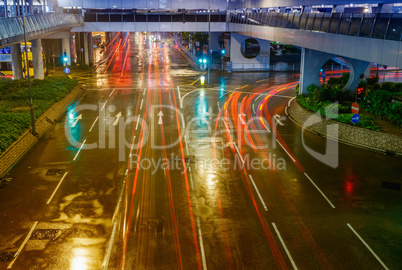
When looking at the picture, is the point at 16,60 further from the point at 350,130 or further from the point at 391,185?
the point at 391,185

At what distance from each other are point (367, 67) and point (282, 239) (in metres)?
29.1

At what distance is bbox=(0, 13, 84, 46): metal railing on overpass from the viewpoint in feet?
94.7

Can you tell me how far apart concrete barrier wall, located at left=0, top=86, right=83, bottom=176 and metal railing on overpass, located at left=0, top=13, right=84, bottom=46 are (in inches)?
237

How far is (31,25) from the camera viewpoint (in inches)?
1426

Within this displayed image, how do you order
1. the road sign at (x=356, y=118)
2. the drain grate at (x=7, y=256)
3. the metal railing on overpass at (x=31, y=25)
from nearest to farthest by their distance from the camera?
the drain grate at (x=7, y=256)
the road sign at (x=356, y=118)
the metal railing on overpass at (x=31, y=25)

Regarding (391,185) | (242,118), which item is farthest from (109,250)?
(242,118)

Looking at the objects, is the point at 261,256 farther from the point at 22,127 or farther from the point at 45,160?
the point at 22,127

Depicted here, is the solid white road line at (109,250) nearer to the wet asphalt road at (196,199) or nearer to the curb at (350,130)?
the wet asphalt road at (196,199)

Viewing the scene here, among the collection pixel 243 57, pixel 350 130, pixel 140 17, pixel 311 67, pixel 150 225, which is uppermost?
pixel 140 17

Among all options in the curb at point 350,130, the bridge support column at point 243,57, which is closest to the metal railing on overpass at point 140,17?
the bridge support column at point 243,57

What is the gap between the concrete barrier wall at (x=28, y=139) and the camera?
23.8 meters

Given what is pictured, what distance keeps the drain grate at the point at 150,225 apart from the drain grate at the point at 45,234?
10.5ft

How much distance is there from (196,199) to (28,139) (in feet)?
45.7

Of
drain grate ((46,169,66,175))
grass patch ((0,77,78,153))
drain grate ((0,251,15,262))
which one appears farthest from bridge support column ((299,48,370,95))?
drain grate ((0,251,15,262))
